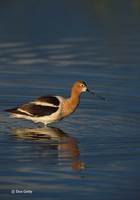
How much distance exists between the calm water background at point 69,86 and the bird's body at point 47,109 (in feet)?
0.64

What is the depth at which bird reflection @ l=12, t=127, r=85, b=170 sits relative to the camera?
15.4 meters

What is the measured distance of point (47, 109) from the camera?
18.6 m

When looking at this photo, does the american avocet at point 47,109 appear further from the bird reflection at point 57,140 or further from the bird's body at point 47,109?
the bird reflection at point 57,140

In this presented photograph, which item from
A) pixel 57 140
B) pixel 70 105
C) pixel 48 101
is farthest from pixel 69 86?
pixel 57 140

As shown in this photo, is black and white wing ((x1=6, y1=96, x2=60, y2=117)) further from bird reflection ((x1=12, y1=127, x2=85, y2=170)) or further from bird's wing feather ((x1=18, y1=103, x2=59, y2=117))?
bird reflection ((x1=12, y1=127, x2=85, y2=170))

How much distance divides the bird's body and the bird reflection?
281mm

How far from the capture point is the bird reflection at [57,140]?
15.4 m

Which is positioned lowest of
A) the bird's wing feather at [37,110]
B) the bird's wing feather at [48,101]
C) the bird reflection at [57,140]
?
the bird reflection at [57,140]

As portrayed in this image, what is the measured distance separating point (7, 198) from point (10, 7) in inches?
886

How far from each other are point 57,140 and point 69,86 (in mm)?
4605

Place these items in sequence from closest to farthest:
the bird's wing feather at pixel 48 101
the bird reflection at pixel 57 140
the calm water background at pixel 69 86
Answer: the calm water background at pixel 69 86 → the bird reflection at pixel 57 140 → the bird's wing feather at pixel 48 101

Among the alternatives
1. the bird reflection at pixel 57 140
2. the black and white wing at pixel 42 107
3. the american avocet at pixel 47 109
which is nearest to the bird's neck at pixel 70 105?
the american avocet at pixel 47 109

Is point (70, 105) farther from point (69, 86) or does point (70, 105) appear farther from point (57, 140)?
point (69, 86)

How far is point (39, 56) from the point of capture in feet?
84.0
